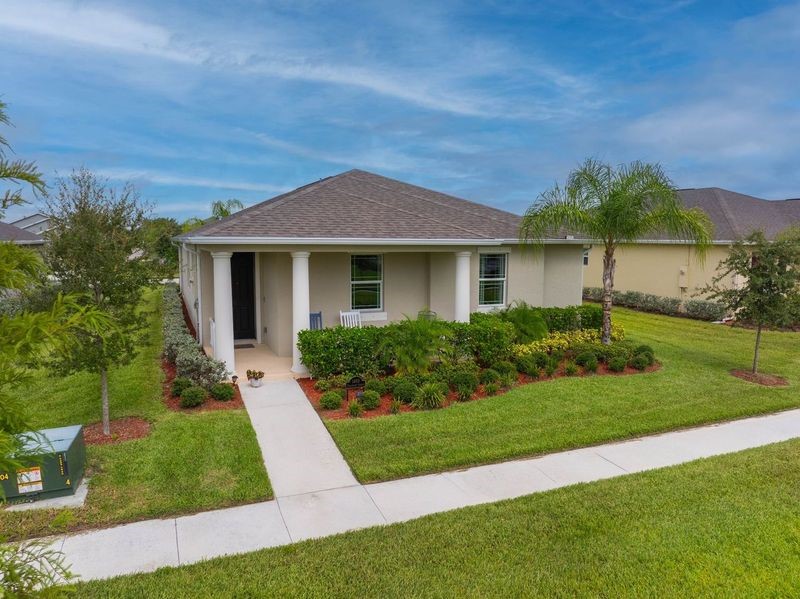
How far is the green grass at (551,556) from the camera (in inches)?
187

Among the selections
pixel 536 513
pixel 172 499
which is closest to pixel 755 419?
pixel 536 513

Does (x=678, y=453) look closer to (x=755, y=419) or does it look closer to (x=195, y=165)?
(x=755, y=419)

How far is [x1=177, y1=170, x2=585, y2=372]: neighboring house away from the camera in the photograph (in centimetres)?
1143

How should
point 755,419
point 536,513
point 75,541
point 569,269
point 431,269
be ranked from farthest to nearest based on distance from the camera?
point 569,269
point 431,269
point 755,419
point 536,513
point 75,541

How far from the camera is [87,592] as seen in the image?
4660mm

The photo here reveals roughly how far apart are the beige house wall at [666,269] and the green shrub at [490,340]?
1050cm

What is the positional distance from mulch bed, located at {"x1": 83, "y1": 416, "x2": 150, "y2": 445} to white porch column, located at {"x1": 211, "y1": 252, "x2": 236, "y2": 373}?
2507 millimetres

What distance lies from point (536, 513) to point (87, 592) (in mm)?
4639

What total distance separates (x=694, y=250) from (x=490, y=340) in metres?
14.1

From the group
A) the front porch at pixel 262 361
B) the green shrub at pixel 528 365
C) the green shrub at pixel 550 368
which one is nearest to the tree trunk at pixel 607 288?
the green shrub at pixel 550 368

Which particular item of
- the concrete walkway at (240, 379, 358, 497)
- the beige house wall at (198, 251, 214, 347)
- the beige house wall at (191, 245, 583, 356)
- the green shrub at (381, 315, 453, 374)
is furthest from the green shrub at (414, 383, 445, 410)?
the beige house wall at (198, 251, 214, 347)

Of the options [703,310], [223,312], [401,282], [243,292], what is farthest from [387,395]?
[703,310]

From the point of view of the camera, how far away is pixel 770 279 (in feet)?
38.1

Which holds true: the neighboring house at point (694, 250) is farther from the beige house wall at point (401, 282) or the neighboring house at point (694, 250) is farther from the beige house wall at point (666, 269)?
the beige house wall at point (401, 282)
